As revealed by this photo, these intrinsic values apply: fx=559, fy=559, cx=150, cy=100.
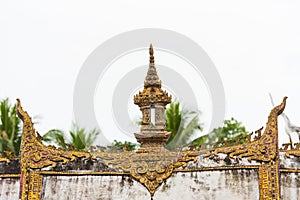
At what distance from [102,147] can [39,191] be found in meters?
1.18

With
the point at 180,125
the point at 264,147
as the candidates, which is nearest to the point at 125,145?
the point at 264,147

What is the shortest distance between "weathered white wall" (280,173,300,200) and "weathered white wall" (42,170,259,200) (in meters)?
0.42

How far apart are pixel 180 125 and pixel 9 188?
11720mm

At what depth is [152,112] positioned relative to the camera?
9.20 metres

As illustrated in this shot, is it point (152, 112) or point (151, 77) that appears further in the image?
point (151, 77)

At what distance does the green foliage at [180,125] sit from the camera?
770 inches

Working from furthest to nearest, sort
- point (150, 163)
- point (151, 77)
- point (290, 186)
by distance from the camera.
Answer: point (151, 77) → point (150, 163) → point (290, 186)

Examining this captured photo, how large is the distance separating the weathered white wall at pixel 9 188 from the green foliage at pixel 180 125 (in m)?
10.9

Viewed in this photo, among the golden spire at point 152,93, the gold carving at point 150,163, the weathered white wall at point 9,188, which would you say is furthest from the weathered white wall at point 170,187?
the golden spire at point 152,93

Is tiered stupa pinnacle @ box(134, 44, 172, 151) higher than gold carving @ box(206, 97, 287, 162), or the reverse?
tiered stupa pinnacle @ box(134, 44, 172, 151)

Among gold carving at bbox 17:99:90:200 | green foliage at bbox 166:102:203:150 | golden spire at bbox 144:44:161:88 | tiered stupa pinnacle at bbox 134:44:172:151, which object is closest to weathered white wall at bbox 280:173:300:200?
tiered stupa pinnacle at bbox 134:44:172:151

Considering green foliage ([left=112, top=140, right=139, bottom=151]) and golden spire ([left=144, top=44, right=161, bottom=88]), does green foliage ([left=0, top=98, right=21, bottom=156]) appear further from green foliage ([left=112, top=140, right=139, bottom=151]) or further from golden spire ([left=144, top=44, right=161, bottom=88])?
golden spire ([left=144, top=44, right=161, bottom=88])

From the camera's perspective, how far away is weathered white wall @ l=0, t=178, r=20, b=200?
8742 millimetres

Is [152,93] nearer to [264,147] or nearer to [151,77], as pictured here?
[151,77]
